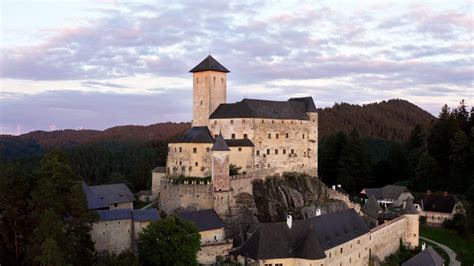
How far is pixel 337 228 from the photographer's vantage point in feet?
136

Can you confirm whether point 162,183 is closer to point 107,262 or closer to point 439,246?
point 107,262

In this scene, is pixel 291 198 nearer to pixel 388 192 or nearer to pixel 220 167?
pixel 220 167

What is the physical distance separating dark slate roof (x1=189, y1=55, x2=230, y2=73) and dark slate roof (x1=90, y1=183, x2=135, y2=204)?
14315 mm

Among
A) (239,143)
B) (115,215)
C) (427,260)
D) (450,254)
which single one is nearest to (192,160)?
(239,143)

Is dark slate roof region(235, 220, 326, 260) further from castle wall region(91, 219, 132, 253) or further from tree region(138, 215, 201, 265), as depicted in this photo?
castle wall region(91, 219, 132, 253)

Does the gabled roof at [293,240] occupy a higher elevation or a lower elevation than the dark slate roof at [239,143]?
lower

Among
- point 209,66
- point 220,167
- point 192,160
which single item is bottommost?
point 220,167

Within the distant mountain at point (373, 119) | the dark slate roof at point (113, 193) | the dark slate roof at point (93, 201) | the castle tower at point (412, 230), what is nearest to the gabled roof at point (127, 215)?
the dark slate roof at point (93, 201)

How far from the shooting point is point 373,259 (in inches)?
1784

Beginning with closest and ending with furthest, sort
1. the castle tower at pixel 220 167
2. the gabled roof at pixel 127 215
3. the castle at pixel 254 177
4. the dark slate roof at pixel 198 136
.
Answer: the gabled roof at pixel 127 215
the castle at pixel 254 177
the castle tower at pixel 220 167
the dark slate roof at pixel 198 136

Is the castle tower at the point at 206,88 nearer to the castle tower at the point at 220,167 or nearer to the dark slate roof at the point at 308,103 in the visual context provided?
the castle tower at the point at 220,167

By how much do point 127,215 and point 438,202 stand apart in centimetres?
3769

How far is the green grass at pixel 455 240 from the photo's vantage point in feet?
162

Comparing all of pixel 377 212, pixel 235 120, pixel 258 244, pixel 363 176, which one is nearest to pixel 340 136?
pixel 363 176
